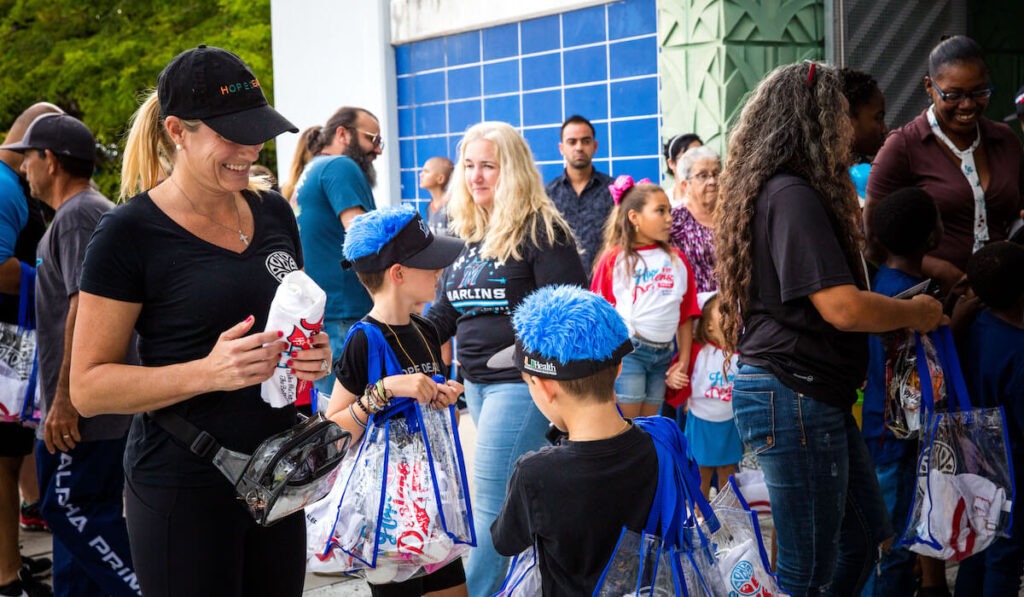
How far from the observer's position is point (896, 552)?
3.98m

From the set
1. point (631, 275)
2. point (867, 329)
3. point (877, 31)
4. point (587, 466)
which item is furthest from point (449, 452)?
point (877, 31)

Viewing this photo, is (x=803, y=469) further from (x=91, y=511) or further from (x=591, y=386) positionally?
(x=91, y=511)

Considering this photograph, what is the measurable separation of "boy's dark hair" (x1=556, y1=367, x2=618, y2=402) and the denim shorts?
2.57 meters

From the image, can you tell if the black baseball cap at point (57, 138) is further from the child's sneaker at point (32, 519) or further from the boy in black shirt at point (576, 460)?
the child's sneaker at point (32, 519)

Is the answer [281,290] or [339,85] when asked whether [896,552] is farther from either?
[339,85]

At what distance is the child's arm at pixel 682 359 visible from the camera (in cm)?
558

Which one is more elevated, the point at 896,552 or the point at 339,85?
the point at 339,85

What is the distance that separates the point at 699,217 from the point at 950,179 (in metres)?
1.79

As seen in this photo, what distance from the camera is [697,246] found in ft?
19.5

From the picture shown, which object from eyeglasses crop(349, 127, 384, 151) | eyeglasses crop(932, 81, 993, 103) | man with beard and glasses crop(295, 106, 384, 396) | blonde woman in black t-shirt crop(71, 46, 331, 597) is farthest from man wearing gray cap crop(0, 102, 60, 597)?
eyeglasses crop(932, 81, 993, 103)

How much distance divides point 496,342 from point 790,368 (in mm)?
1302

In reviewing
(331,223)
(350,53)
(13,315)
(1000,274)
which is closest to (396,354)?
(331,223)

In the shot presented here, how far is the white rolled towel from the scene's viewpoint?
7.60 feet

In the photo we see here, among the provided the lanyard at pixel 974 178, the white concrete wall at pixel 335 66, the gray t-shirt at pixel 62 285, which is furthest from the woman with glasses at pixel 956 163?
the white concrete wall at pixel 335 66
